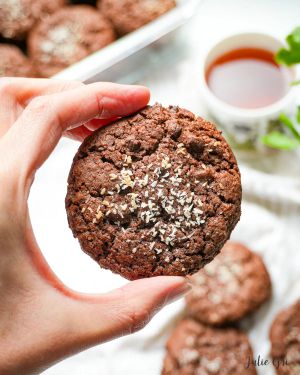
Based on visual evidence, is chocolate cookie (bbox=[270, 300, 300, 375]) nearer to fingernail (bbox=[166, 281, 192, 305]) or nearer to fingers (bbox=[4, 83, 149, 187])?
fingernail (bbox=[166, 281, 192, 305])

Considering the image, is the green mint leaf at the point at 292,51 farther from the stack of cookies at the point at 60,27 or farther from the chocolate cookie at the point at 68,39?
the chocolate cookie at the point at 68,39

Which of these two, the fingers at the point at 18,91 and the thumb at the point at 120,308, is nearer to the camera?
the thumb at the point at 120,308

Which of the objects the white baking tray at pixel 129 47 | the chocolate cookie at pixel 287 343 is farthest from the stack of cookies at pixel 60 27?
the chocolate cookie at pixel 287 343

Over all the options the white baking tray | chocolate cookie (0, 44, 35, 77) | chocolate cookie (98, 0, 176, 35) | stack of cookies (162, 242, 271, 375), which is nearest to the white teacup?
the white baking tray

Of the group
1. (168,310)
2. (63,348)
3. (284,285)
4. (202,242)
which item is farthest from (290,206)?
(63,348)

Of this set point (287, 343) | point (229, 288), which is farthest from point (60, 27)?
point (287, 343)

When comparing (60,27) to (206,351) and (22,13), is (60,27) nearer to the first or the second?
(22,13)
